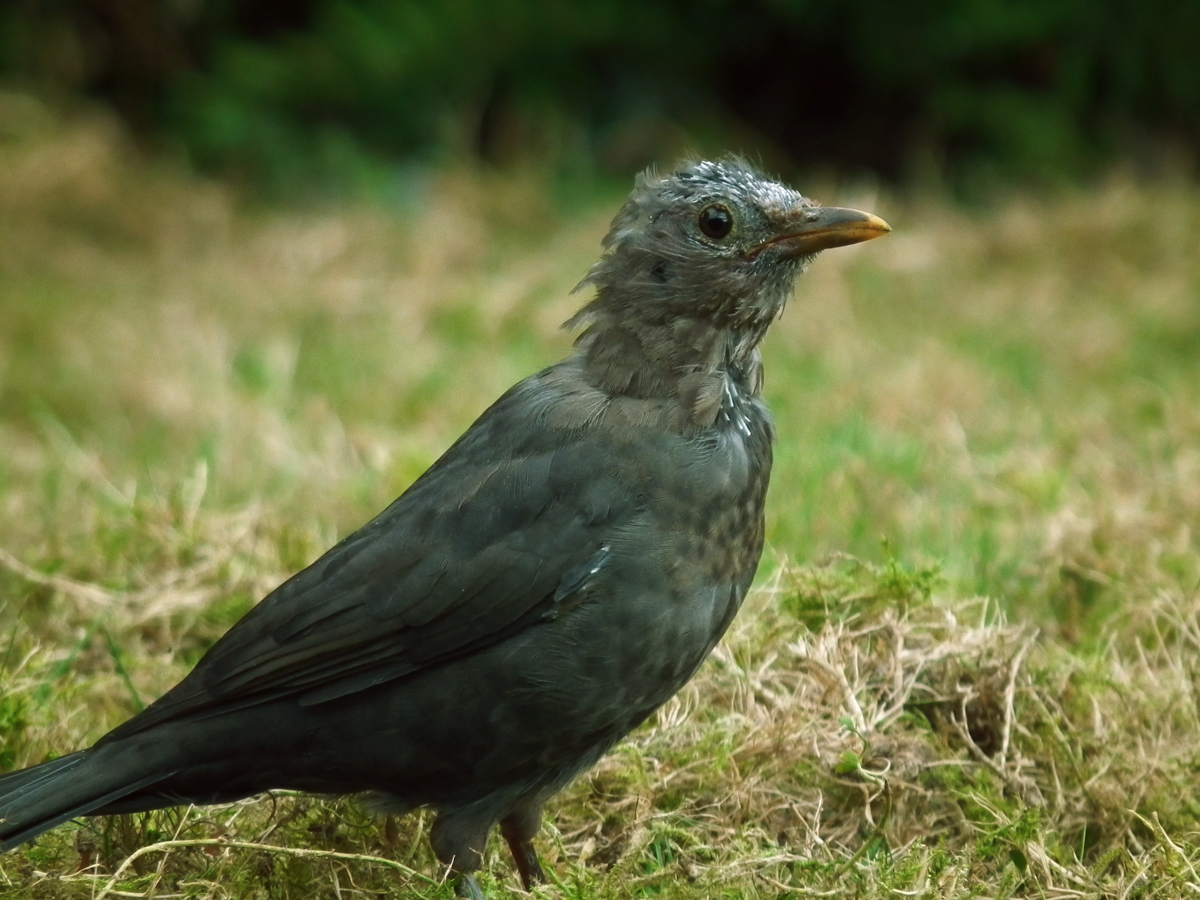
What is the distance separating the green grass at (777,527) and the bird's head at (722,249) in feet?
2.42

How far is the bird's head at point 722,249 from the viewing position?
9.86 feet

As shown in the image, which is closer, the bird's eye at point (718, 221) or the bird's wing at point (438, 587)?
the bird's wing at point (438, 587)

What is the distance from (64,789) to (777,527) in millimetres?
2173

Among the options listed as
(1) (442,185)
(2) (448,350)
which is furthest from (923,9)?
(2) (448,350)

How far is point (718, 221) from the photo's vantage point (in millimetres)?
3018

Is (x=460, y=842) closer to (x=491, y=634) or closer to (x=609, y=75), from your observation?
(x=491, y=634)

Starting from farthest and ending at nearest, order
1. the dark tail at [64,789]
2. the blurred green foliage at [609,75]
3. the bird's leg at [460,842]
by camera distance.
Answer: the blurred green foliage at [609,75] < the bird's leg at [460,842] < the dark tail at [64,789]

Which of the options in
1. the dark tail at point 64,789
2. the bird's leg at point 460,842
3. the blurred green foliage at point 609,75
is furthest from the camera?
the blurred green foliage at point 609,75

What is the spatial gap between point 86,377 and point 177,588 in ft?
8.85

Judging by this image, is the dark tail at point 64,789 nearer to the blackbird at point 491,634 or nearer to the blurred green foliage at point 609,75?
the blackbird at point 491,634

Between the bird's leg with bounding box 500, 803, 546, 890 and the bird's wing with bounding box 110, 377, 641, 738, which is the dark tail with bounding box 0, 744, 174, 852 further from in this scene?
the bird's leg with bounding box 500, 803, 546, 890

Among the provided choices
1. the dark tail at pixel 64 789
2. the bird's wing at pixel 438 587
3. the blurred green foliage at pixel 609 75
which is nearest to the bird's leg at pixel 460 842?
the bird's wing at pixel 438 587

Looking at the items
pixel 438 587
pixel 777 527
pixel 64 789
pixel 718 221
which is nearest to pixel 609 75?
pixel 777 527

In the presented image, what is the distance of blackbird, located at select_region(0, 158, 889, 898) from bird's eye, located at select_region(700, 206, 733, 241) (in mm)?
138
